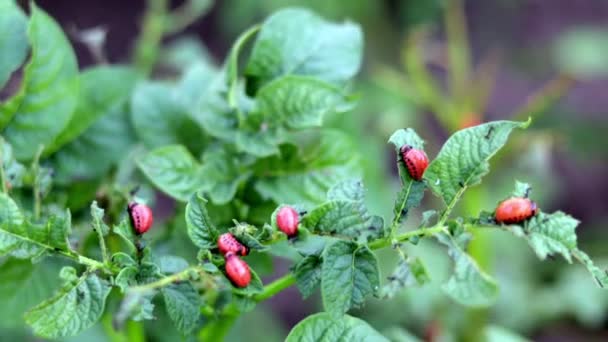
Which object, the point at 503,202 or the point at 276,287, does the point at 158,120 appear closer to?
the point at 276,287

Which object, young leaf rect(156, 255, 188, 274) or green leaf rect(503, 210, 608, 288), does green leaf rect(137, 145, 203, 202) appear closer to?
young leaf rect(156, 255, 188, 274)

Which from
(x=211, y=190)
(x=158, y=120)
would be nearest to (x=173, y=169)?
(x=211, y=190)

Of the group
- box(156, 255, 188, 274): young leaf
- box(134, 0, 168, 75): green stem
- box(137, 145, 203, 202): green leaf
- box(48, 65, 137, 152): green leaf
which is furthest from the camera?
box(134, 0, 168, 75): green stem

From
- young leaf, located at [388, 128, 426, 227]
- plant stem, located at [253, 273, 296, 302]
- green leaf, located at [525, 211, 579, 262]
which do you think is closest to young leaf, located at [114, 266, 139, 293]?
plant stem, located at [253, 273, 296, 302]

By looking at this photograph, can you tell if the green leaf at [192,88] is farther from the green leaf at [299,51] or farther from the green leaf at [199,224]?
the green leaf at [199,224]

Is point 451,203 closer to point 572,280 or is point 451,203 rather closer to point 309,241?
point 309,241

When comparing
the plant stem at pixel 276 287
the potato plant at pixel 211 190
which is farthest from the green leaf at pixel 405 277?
the plant stem at pixel 276 287
